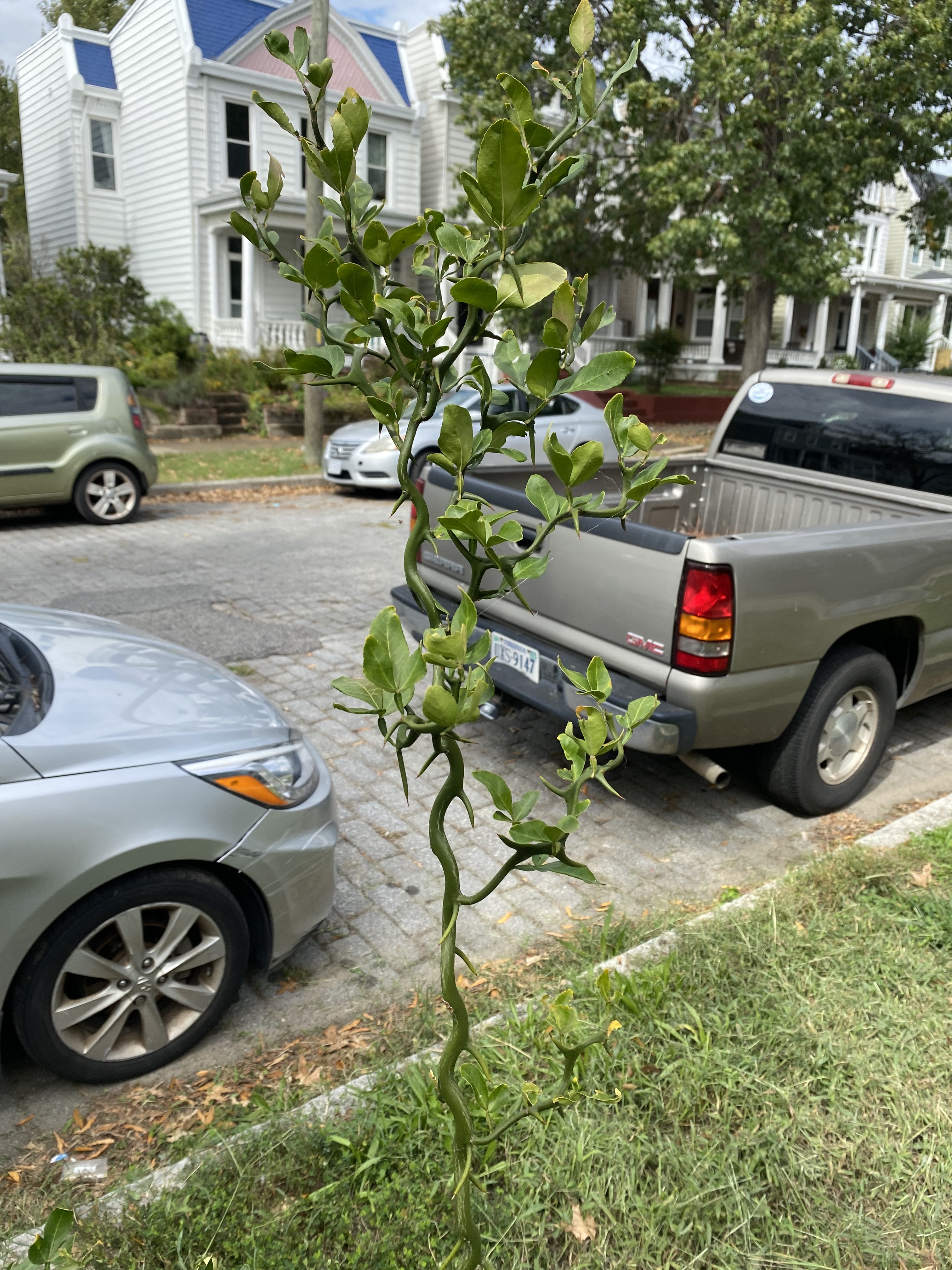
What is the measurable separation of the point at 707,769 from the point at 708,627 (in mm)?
652

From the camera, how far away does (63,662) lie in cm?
335

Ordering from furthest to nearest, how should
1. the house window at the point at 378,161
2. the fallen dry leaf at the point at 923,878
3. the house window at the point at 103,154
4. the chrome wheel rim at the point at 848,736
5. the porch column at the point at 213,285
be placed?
the house window at the point at 103,154 < the house window at the point at 378,161 < the porch column at the point at 213,285 < the chrome wheel rim at the point at 848,736 < the fallen dry leaf at the point at 923,878

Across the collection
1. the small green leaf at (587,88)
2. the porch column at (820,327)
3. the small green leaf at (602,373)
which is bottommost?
the small green leaf at (602,373)

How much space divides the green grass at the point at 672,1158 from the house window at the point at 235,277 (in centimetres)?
2209

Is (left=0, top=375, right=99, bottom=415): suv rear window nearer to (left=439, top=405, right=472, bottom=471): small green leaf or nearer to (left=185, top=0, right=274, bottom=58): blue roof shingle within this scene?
(left=439, top=405, right=472, bottom=471): small green leaf

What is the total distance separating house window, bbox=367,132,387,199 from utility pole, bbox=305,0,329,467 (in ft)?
27.7

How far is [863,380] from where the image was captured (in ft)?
17.5

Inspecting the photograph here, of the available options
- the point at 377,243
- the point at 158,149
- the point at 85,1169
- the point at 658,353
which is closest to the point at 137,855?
the point at 85,1169

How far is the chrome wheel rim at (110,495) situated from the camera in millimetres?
10742

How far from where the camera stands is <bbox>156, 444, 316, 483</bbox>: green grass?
45.8ft

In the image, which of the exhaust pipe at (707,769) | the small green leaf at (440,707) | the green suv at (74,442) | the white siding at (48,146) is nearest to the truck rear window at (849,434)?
the exhaust pipe at (707,769)

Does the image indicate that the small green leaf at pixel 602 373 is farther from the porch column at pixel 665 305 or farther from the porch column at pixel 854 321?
the porch column at pixel 854 321

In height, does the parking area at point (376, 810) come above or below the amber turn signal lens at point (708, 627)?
below

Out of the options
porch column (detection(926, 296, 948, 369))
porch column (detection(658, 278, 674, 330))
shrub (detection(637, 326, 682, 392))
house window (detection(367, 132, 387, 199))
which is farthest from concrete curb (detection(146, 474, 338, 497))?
porch column (detection(926, 296, 948, 369))
